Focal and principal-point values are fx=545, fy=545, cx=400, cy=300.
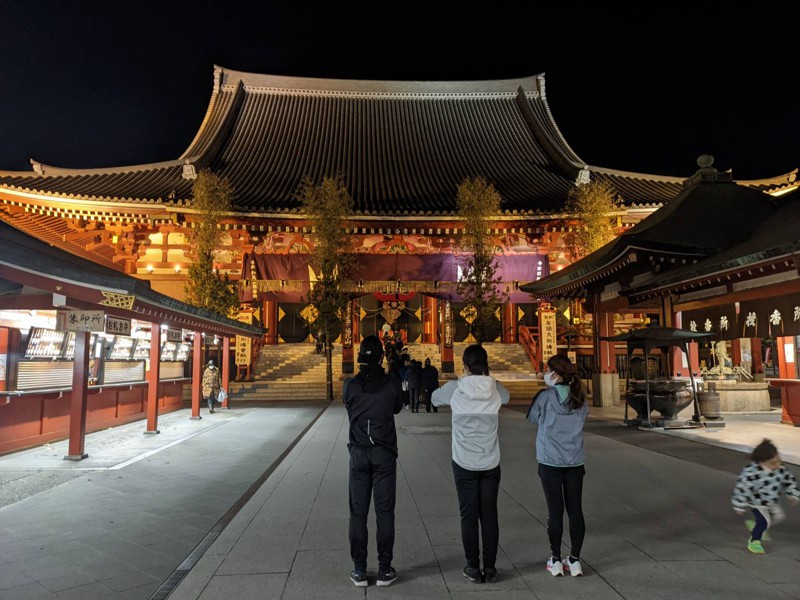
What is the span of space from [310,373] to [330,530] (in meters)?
17.2

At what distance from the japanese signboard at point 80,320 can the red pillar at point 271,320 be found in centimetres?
1563

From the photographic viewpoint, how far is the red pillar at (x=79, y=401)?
8391 mm

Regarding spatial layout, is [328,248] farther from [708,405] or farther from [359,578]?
[359,578]

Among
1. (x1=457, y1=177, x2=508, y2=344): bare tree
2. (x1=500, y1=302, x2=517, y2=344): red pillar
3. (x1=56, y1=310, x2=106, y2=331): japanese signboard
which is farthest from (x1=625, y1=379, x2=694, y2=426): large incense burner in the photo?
(x1=500, y1=302, x2=517, y2=344): red pillar

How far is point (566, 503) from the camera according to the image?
3799 millimetres

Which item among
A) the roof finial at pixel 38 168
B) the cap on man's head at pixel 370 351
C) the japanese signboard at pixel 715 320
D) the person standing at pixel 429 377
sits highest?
the roof finial at pixel 38 168

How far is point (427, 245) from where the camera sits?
2097cm

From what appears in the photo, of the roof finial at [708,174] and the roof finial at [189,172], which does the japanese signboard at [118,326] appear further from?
the roof finial at [708,174]

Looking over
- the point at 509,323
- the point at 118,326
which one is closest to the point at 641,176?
the point at 509,323

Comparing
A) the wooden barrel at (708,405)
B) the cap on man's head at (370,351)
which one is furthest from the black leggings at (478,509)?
the wooden barrel at (708,405)


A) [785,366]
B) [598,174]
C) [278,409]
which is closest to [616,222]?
[598,174]

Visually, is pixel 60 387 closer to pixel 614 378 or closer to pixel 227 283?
pixel 227 283

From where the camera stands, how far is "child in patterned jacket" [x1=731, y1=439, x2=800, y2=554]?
4.11 metres

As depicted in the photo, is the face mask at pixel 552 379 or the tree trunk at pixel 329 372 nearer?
the face mask at pixel 552 379
